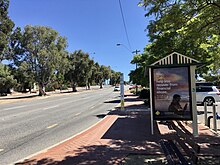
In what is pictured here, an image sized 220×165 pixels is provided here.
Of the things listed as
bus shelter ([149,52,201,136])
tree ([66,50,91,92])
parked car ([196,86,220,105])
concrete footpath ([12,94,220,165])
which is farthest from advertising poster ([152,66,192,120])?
tree ([66,50,91,92])

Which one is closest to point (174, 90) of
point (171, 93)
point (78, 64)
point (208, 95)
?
point (171, 93)

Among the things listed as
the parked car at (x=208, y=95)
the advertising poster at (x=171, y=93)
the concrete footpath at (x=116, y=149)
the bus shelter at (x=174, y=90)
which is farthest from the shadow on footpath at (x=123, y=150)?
the parked car at (x=208, y=95)

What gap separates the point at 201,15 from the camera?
6.95m

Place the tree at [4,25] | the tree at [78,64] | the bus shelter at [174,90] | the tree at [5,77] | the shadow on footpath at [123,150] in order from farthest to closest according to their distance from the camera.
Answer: the tree at [78,64] → the tree at [5,77] → the tree at [4,25] → the bus shelter at [174,90] → the shadow on footpath at [123,150]

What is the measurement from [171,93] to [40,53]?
4108 centimetres

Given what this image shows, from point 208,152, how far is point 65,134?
527 cm

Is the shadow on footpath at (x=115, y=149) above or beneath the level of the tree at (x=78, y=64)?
beneath

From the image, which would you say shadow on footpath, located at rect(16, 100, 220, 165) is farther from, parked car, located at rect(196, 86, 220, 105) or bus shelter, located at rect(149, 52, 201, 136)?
parked car, located at rect(196, 86, 220, 105)

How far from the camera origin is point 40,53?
46531mm

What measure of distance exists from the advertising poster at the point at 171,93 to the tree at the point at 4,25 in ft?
126

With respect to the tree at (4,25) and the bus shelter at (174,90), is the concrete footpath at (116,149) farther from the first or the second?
the tree at (4,25)

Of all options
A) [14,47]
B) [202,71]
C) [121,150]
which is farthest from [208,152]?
[14,47]

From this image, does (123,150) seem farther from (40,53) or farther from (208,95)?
(40,53)

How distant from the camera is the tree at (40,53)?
47.2 metres
